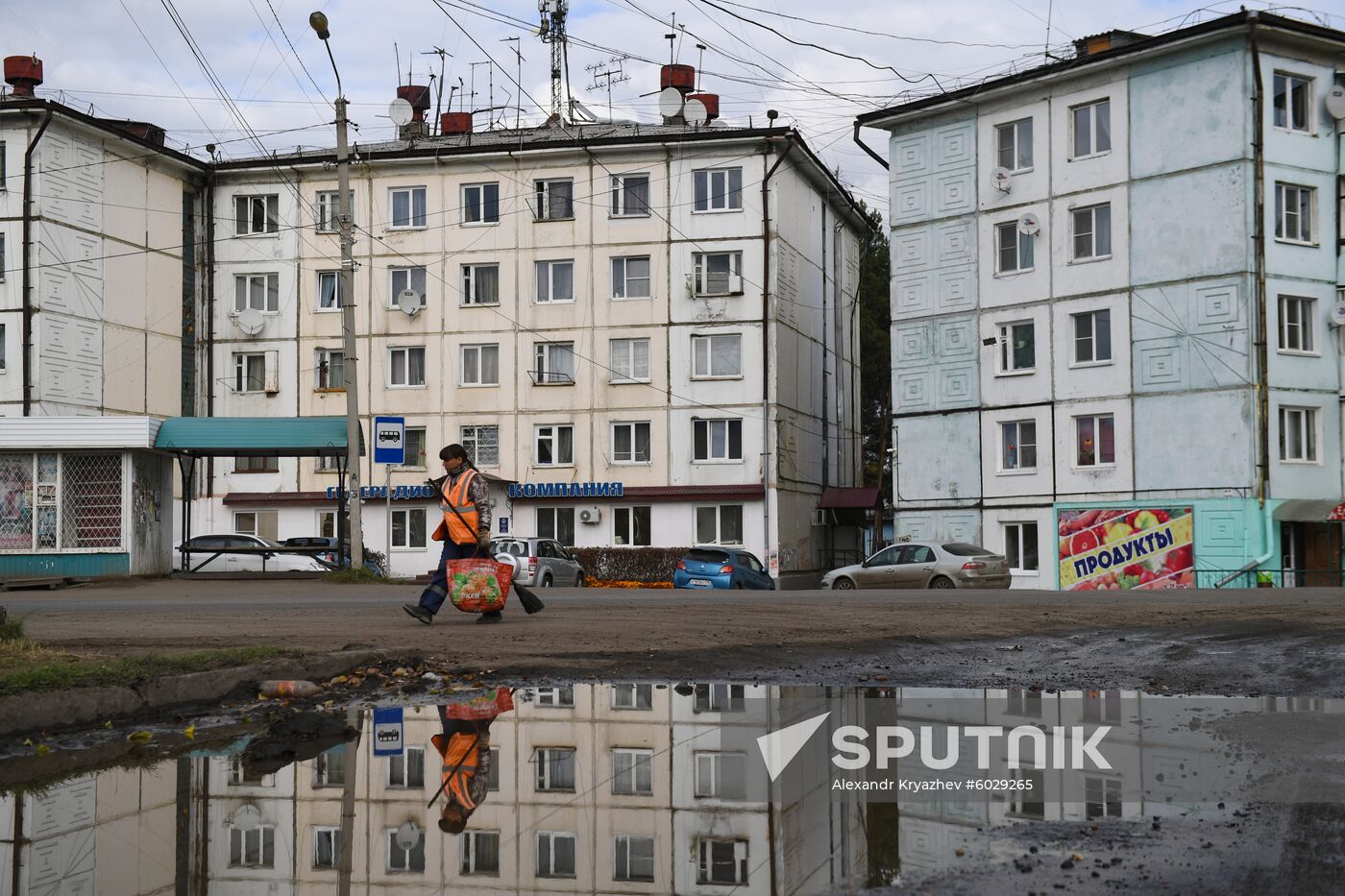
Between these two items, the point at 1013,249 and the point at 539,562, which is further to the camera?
the point at 1013,249

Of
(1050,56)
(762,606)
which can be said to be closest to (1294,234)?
(1050,56)

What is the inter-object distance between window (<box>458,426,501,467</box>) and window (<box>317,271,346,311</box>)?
7.23 meters

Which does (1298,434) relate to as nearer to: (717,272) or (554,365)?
(717,272)

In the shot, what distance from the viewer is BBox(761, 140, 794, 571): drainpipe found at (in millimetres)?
48906

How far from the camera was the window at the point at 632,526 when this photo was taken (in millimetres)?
50312

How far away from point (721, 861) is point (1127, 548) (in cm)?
3835

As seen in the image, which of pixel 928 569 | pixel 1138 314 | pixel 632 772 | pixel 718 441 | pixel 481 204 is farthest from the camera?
pixel 481 204

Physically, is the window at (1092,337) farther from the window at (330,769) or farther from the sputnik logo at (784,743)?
the window at (330,769)

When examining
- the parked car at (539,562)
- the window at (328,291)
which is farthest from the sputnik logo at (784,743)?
the window at (328,291)

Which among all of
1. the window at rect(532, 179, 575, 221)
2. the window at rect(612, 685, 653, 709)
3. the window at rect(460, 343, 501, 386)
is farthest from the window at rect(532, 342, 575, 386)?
the window at rect(612, 685, 653, 709)

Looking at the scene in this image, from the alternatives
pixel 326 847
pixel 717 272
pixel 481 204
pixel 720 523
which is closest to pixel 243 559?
pixel 720 523

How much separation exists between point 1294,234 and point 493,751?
38.8m

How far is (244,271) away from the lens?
54.2 meters

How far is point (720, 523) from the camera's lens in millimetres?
49469
